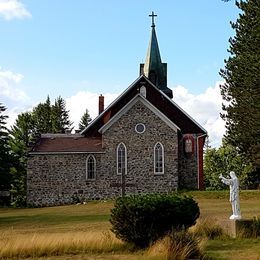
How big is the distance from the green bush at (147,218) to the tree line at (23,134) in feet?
69.9

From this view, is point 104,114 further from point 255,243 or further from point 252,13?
point 255,243

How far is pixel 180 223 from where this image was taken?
1323cm

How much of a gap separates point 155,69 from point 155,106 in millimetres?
7927

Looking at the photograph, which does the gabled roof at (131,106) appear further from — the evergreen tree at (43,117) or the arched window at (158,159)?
the evergreen tree at (43,117)

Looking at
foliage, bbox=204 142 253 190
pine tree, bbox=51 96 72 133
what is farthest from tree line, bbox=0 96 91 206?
foliage, bbox=204 142 253 190

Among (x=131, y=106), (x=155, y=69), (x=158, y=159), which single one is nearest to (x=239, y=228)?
(x=158, y=159)

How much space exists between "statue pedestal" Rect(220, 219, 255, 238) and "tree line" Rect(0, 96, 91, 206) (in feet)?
67.4

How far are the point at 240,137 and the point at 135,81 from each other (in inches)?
450

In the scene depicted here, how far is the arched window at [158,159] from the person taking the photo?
4034 cm

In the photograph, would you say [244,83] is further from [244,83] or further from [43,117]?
[43,117]

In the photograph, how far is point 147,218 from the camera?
12.7 meters

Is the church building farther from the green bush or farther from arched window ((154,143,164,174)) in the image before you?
the green bush

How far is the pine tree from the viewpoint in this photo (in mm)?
79375

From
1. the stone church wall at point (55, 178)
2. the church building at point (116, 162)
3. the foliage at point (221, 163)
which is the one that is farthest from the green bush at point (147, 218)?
the foliage at point (221, 163)
